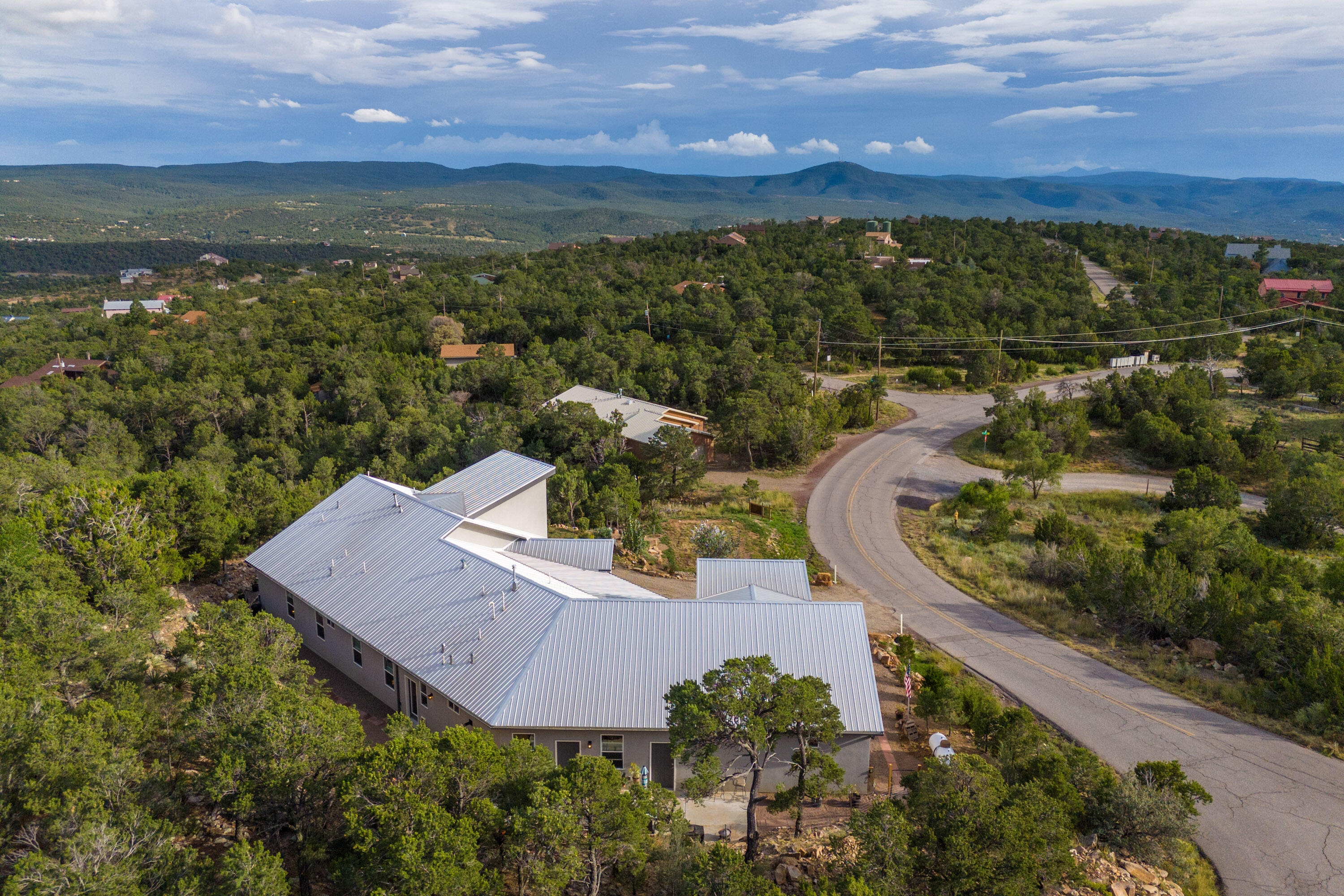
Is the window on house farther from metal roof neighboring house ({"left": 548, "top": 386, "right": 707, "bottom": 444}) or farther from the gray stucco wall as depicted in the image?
metal roof neighboring house ({"left": 548, "top": 386, "right": 707, "bottom": 444})

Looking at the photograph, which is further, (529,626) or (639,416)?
(639,416)

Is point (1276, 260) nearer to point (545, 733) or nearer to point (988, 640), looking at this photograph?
point (988, 640)

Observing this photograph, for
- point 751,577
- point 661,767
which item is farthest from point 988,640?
point 661,767

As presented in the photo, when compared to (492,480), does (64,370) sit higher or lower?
lower

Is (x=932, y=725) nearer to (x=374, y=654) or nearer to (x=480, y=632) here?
(x=480, y=632)

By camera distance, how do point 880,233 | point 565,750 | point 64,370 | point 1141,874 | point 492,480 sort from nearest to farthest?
point 1141,874, point 565,750, point 492,480, point 64,370, point 880,233

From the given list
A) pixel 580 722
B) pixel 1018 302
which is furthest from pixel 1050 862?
pixel 1018 302
